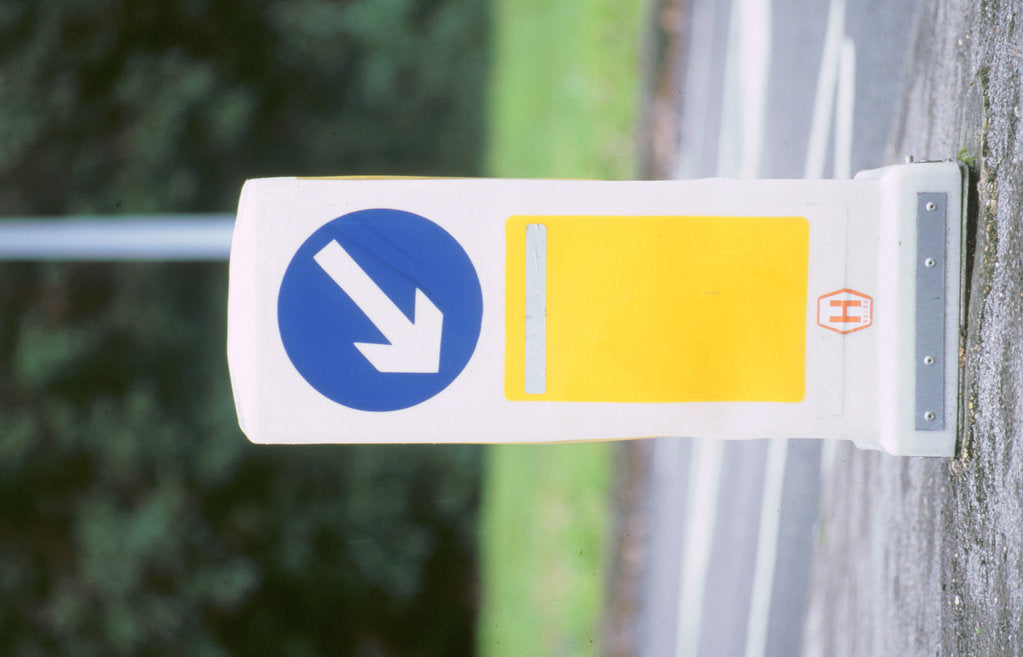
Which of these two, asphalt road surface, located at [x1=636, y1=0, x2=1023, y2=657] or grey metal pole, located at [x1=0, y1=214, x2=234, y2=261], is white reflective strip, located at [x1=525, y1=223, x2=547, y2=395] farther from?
grey metal pole, located at [x1=0, y1=214, x2=234, y2=261]

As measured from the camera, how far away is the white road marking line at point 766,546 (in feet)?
13.4

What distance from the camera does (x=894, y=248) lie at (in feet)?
6.92

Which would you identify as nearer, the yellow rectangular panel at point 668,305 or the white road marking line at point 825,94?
the yellow rectangular panel at point 668,305

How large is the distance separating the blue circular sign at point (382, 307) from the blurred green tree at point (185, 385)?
262 cm

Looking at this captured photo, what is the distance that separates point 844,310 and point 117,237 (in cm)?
354

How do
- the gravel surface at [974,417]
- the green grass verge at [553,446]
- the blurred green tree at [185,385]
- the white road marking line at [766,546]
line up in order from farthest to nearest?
the green grass verge at [553,446], the blurred green tree at [185,385], the white road marking line at [766,546], the gravel surface at [974,417]

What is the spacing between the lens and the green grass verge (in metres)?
4.78

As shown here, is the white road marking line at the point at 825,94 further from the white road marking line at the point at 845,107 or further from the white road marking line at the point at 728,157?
the white road marking line at the point at 728,157

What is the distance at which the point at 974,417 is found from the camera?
82.6 inches

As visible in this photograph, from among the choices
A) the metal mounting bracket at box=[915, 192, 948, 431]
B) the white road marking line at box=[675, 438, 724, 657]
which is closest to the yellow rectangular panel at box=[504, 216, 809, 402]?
the metal mounting bracket at box=[915, 192, 948, 431]

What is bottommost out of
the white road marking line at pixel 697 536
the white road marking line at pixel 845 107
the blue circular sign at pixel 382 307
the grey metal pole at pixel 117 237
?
the white road marking line at pixel 697 536

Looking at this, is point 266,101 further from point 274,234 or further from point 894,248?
point 894,248

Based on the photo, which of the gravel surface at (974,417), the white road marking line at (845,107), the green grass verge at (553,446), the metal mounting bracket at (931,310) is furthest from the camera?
the green grass verge at (553,446)

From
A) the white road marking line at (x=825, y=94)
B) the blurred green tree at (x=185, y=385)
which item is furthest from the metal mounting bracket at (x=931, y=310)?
the blurred green tree at (x=185, y=385)
